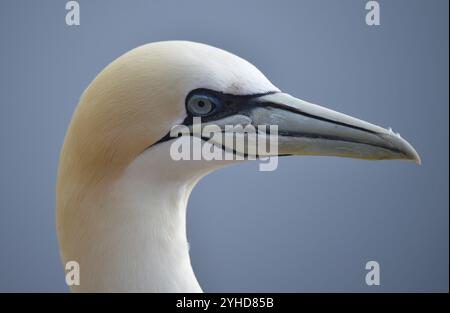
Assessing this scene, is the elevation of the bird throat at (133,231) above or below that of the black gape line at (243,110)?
below

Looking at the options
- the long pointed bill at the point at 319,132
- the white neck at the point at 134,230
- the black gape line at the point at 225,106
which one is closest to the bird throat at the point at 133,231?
the white neck at the point at 134,230

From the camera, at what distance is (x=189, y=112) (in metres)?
1.80

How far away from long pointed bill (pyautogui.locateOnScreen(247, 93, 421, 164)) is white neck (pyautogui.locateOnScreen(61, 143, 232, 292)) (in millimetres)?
321

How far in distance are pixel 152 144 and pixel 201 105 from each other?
0.73 ft

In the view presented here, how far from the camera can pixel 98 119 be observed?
Result: 1765 millimetres

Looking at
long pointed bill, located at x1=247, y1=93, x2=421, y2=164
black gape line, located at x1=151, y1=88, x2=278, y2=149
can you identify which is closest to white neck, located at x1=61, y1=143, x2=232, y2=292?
black gape line, located at x1=151, y1=88, x2=278, y2=149

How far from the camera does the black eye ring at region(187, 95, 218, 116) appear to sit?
1778 millimetres

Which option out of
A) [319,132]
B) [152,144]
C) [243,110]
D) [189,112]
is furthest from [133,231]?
[319,132]

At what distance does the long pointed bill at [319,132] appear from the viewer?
5.98 feet

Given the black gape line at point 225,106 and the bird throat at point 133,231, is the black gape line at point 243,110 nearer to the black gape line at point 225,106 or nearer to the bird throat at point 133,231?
the black gape line at point 225,106

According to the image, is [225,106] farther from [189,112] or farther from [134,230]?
[134,230]

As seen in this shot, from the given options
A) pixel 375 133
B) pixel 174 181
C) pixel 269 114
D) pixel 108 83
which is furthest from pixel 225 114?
pixel 375 133

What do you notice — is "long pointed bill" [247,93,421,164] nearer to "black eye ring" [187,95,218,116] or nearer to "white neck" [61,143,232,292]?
"black eye ring" [187,95,218,116]
